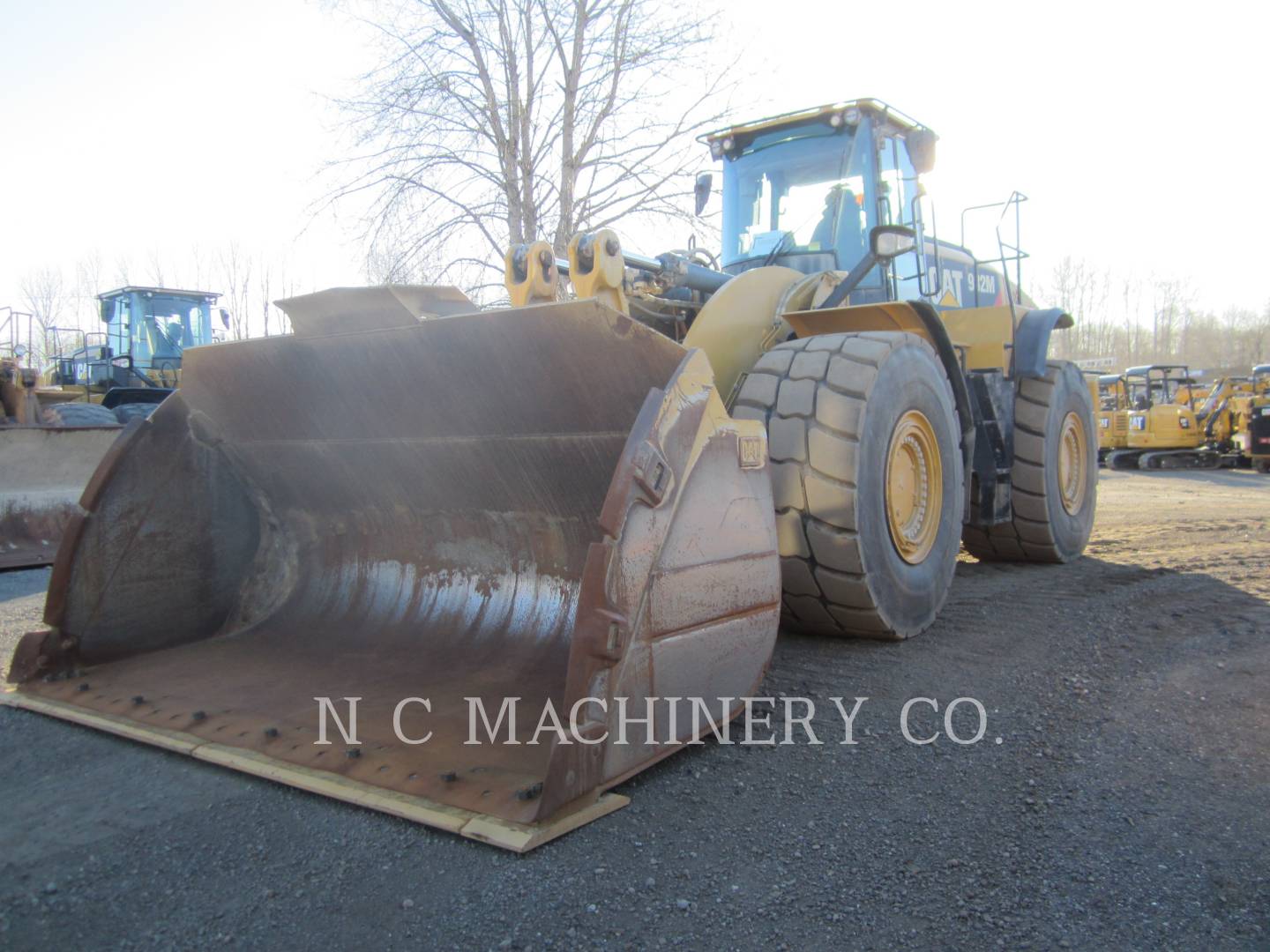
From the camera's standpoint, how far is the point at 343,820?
250 centimetres

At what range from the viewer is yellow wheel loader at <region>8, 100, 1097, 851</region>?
2.61 m

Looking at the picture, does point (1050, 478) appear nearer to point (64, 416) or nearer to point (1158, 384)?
point (64, 416)

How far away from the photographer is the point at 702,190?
568cm

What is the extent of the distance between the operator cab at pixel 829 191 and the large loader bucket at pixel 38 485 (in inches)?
203

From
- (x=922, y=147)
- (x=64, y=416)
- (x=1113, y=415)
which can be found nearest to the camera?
(x=922, y=147)

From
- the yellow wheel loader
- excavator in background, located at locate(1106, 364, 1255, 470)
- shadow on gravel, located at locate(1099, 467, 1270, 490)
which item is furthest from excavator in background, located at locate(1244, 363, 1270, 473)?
the yellow wheel loader

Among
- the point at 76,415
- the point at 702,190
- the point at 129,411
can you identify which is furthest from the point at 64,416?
the point at 702,190

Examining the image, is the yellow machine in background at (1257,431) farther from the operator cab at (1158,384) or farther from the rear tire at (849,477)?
the rear tire at (849,477)

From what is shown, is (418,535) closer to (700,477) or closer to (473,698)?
(473,698)

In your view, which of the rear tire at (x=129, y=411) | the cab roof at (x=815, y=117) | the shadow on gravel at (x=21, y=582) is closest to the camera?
the cab roof at (x=815, y=117)

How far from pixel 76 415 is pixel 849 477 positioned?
924cm

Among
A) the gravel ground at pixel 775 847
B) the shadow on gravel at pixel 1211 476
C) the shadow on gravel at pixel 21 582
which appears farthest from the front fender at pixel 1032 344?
the shadow on gravel at pixel 1211 476

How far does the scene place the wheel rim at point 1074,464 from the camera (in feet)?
22.4

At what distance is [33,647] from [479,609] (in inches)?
66.0
